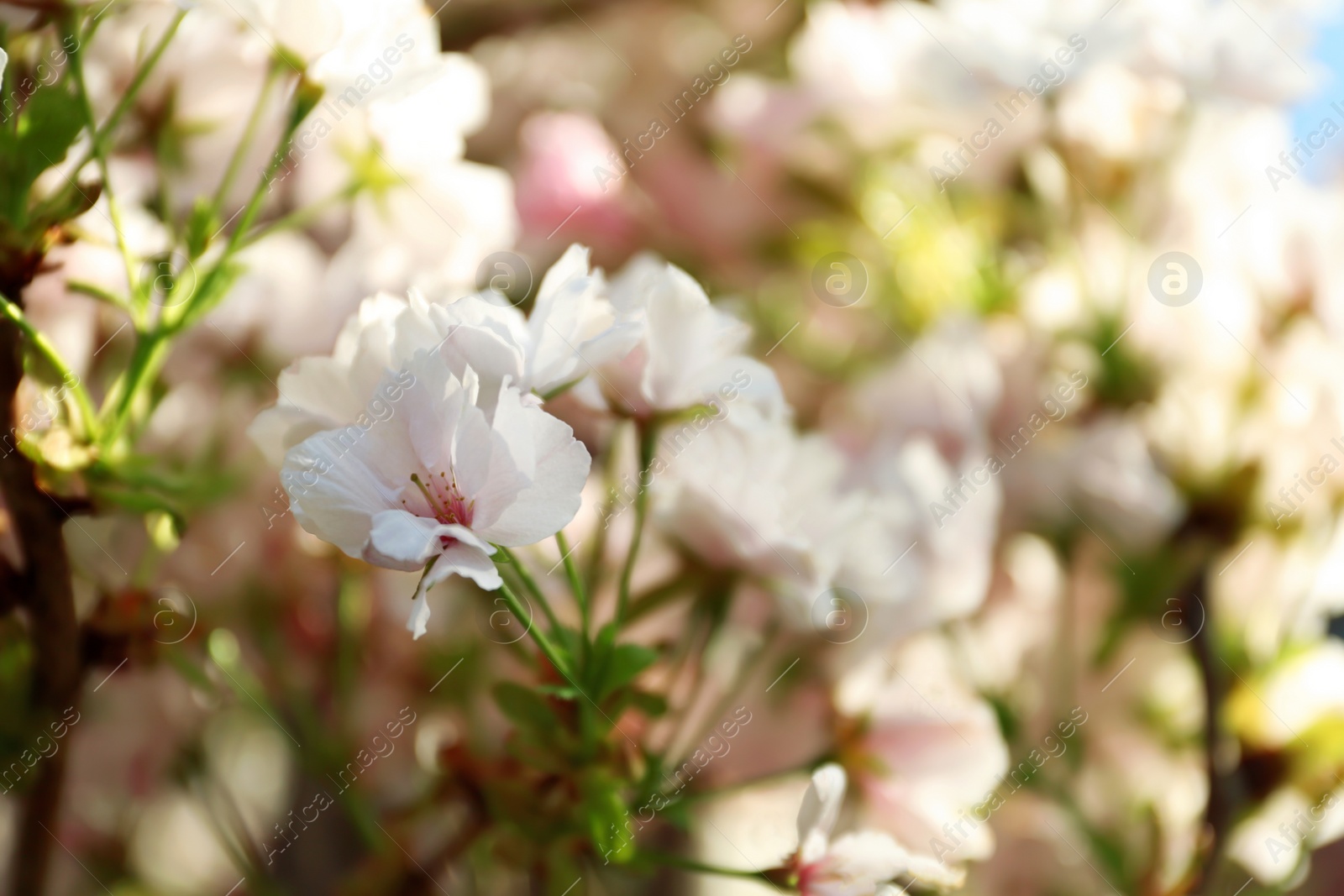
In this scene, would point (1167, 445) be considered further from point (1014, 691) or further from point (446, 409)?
point (446, 409)

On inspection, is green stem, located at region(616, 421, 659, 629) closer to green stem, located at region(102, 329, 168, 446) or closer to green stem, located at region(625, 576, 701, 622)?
green stem, located at region(625, 576, 701, 622)

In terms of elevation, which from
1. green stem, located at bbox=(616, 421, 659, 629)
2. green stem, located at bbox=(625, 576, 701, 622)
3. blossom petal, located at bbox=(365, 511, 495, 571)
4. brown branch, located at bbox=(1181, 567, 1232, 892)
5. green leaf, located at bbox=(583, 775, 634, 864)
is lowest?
brown branch, located at bbox=(1181, 567, 1232, 892)

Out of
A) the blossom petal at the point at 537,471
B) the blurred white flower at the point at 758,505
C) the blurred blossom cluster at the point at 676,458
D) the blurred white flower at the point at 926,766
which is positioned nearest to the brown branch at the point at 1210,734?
the blurred blossom cluster at the point at 676,458

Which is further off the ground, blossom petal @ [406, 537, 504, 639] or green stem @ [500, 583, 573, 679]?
blossom petal @ [406, 537, 504, 639]

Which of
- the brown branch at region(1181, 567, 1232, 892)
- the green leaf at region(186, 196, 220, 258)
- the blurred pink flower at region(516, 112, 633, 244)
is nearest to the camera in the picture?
the green leaf at region(186, 196, 220, 258)

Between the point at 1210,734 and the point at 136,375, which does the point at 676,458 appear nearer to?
the point at 136,375

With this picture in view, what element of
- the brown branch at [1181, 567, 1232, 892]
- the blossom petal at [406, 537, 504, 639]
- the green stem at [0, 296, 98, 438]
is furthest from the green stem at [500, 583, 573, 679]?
the brown branch at [1181, 567, 1232, 892]

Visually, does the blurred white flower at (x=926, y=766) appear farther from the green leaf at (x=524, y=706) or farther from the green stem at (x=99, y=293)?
the green stem at (x=99, y=293)
